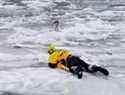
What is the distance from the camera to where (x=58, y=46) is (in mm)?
13852

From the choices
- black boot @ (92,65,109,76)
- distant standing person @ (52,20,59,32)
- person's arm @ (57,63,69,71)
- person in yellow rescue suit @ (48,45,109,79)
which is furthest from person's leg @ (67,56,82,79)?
distant standing person @ (52,20,59,32)

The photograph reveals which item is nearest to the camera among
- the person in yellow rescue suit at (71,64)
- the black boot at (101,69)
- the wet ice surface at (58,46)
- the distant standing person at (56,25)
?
the wet ice surface at (58,46)

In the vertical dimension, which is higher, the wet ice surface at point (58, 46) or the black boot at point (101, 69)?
the black boot at point (101, 69)

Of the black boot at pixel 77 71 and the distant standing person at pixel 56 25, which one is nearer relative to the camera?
the black boot at pixel 77 71

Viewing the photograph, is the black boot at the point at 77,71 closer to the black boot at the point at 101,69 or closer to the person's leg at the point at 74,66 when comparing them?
the person's leg at the point at 74,66

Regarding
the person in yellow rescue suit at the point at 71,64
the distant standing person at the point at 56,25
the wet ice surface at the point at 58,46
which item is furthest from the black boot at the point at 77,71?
the distant standing person at the point at 56,25

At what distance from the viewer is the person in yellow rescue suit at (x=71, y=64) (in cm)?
990

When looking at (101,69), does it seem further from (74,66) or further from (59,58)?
(59,58)

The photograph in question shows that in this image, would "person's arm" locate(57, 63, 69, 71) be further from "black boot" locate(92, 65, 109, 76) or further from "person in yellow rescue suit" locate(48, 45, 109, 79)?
"black boot" locate(92, 65, 109, 76)

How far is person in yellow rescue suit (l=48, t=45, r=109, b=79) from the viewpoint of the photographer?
9.90 meters

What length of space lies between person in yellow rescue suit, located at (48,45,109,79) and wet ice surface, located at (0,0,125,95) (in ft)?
0.53

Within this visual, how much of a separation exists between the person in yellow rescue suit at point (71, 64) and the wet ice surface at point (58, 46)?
0.16m

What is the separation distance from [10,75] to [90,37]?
5.20 metres

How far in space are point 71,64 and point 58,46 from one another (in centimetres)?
361
